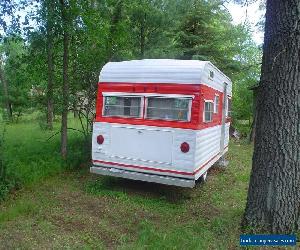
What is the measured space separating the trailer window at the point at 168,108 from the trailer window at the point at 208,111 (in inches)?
27.8

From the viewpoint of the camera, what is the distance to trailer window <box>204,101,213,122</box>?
8.61m

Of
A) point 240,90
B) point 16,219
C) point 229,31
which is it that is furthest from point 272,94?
point 240,90

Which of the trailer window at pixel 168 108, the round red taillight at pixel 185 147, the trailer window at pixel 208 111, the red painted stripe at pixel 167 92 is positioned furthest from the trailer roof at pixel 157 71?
the round red taillight at pixel 185 147

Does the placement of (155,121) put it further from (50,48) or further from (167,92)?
(50,48)

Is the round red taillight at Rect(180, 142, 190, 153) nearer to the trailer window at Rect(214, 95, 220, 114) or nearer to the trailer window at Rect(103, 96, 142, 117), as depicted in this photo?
the trailer window at Rect(103, 96, 142, 117)

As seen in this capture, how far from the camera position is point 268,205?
5.75 m

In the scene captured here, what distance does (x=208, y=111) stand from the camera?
9.02 metres

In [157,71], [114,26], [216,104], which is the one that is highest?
[114,26]

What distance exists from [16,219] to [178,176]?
332cm

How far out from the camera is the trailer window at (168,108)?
7988mm

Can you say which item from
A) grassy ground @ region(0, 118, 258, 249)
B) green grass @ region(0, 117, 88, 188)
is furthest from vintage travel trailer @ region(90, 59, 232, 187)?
green grass @ region(0, 117, 88, 188)

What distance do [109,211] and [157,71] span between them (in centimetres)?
320

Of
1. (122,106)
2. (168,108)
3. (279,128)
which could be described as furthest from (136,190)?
(279,128)

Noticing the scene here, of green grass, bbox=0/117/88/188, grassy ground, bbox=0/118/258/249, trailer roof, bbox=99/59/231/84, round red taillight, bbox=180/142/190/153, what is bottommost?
grassy ground, bbox=0/118/258/249
